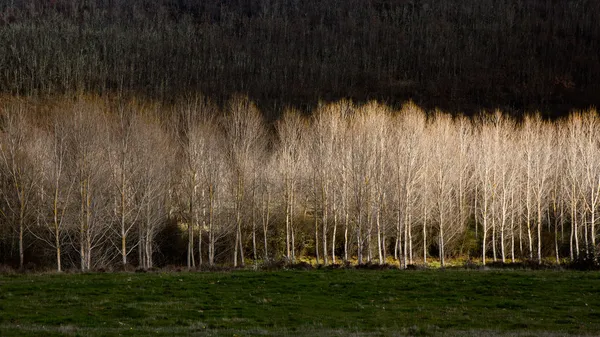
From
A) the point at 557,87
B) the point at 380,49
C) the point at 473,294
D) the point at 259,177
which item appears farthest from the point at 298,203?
the point at 380,49

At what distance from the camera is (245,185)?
54156mm

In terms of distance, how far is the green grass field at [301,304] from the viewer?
19219mm

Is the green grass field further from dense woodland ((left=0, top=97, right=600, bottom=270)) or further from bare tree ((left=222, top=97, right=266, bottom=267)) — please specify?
bare tree ((left=222, top=97, right=266, bottom=267))

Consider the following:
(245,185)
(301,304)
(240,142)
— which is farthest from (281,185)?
(301,304)

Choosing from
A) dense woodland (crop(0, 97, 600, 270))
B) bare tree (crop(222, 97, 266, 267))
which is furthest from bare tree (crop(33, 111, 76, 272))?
bare tree (crop(222, 97, 266, 267))

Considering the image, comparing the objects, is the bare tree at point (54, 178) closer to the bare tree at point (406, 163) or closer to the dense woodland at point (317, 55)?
the bare tree at point (406, 163)

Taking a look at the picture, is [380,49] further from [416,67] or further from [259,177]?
[259,177]

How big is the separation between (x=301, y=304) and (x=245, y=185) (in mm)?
30539

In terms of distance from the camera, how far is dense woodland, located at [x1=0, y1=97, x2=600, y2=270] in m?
46.9

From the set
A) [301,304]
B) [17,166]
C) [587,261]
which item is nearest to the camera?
[301,304]

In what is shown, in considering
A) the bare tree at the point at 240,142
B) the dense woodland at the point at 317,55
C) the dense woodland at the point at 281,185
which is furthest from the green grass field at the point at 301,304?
the dense woodland at the point at 317,55

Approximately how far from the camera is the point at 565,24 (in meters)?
180

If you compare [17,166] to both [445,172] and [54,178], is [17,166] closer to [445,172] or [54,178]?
[54,178]

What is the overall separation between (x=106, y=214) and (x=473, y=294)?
31706 mm
